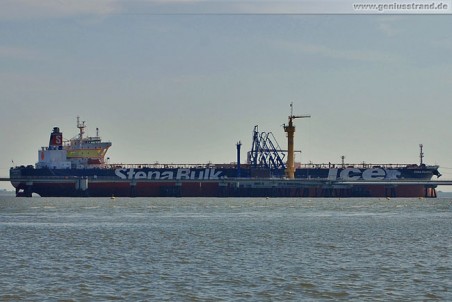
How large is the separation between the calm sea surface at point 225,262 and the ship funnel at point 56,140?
107960mm

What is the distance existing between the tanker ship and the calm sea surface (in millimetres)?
96877

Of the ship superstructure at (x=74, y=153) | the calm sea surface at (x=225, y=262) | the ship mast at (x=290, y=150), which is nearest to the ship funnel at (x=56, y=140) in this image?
the ship superstructure at (x=74, y=153)

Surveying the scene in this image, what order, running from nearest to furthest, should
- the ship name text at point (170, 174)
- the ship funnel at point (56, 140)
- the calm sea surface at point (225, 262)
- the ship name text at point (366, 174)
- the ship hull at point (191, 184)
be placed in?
1. the calm sea surface at point (225, 262)
2. the ship hull at point (191, 184)
3. the ship name text at point (170, 174)
4. the ship name text at point (366, 174)
5. the ship funnel at point (56, 140)

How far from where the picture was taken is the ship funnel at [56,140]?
7310 inches

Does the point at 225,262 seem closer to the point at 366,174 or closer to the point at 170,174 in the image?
the point at 170,174

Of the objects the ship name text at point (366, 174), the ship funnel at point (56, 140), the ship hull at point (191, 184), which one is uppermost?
the ship funnel at point (56, 140)

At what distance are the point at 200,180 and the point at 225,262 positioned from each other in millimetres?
130760

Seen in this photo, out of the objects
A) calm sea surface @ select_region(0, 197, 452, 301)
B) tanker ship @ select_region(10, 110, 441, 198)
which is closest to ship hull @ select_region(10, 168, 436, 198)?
tanker ship @ select_region(10, 110, 441, 198)

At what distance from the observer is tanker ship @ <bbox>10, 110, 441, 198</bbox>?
176 m

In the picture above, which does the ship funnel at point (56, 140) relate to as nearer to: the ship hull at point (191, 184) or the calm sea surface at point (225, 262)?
the ship hull at point (191, 184)

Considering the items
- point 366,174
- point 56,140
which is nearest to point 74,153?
point 56,140

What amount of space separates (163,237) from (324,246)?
13.5m

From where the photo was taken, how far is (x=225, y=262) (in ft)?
152

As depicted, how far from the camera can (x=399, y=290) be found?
36344mm
